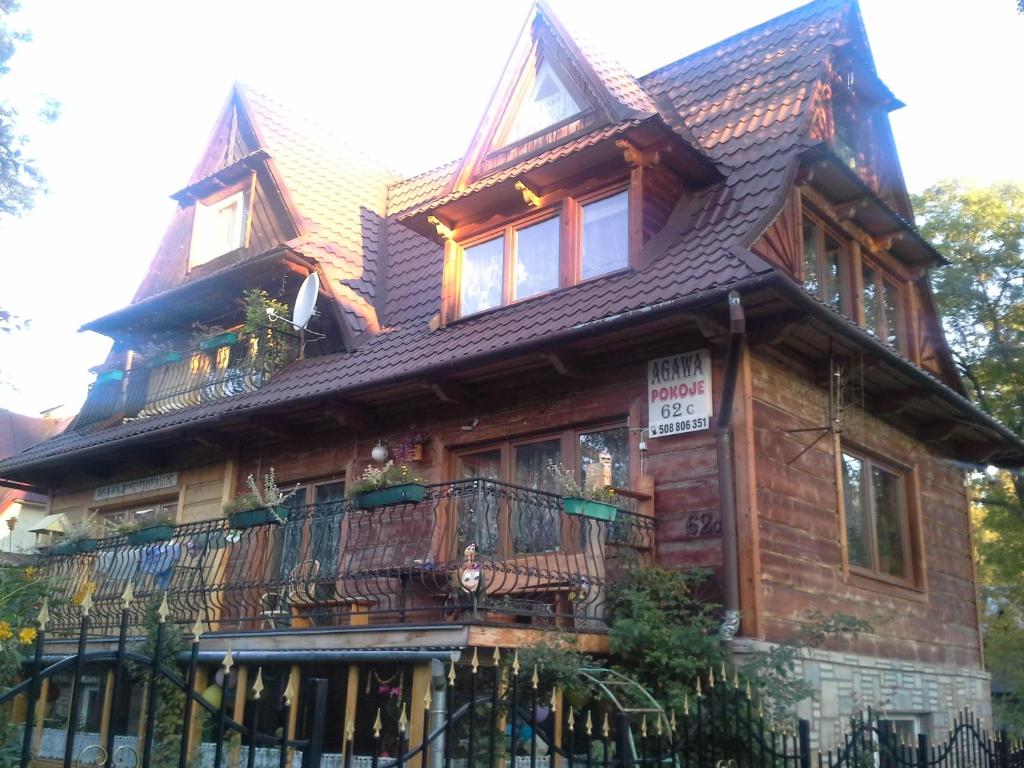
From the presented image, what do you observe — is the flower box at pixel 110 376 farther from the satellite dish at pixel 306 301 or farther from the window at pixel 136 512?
the satellite dish at pixel 306 301

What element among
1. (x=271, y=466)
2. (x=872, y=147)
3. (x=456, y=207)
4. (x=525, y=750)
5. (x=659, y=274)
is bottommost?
(x=525, y=750)

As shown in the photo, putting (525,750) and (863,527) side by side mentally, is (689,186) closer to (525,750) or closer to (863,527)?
(863,527)

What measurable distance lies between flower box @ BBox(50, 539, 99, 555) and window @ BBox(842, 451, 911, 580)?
8932mm

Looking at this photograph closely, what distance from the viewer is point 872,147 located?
45.7 feet

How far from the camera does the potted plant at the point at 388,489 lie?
9109mm

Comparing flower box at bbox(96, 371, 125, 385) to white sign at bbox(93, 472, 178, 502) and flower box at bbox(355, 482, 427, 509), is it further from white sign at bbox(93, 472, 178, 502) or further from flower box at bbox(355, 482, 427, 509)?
flower box at bbox(355, 482, 427, 509)

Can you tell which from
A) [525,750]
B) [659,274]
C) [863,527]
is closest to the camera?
[525,750]

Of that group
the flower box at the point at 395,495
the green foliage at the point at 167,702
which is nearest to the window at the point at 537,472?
the flower box at the point at 395,495

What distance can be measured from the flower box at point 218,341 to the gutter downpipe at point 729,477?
7526 millimetres

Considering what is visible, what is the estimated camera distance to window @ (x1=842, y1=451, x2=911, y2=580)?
36.8 feet

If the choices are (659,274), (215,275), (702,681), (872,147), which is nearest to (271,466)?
(215,275)

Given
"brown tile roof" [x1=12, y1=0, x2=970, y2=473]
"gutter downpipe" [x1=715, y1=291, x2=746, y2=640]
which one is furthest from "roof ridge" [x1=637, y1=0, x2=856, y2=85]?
"gutter downpipe" [x1=715, y1=291, x2=746, y2=640]

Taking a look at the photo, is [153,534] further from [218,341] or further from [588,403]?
[588,403]

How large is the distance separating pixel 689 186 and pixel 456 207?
282 centimetres
